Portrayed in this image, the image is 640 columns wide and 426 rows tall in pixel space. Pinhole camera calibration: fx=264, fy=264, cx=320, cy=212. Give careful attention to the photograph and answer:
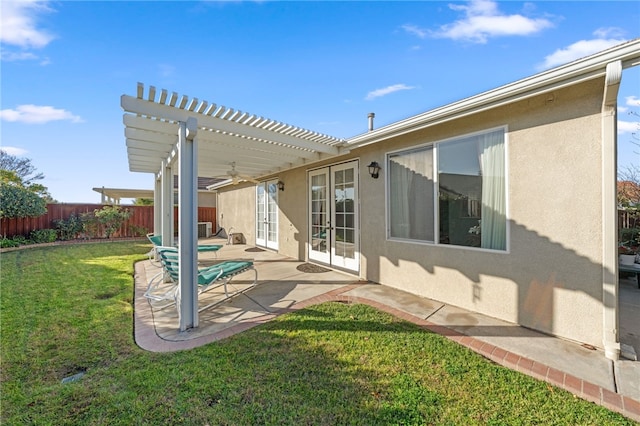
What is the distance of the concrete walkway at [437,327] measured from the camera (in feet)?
9.38

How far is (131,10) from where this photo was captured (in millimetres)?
5984

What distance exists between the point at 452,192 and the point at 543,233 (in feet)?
5.04

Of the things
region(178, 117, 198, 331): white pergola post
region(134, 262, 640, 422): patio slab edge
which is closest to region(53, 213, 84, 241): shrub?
region(134, 262, 640, 422): patio slab edge

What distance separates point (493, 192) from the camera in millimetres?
4512

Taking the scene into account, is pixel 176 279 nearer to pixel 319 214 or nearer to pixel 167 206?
pixel 167 206

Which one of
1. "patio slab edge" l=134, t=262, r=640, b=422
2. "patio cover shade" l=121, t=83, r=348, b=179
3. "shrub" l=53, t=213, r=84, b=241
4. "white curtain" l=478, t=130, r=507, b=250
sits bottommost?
"patio slab edge" l=134, t=262, r=640, b=422

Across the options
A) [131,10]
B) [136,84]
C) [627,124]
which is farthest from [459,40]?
[627,124]

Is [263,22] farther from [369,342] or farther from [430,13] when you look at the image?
[369,342]

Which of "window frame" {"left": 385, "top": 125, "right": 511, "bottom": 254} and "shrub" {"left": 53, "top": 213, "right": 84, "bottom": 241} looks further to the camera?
"shrub" {"left": 53, "top": 213, "right": 84, "bottom": 241}

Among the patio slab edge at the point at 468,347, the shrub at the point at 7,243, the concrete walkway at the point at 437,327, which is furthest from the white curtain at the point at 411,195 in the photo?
the shrub at the point at 7,243

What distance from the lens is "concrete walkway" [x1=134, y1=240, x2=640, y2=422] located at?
→ 2859 millimetres

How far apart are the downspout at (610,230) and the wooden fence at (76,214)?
16.5m

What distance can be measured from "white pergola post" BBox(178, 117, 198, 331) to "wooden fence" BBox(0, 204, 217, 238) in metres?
12.3

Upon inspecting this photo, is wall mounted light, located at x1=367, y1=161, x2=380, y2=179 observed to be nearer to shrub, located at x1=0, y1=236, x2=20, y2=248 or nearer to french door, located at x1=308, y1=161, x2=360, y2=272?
french door, located at x1=308, y1=161, x2=360, y2=272
